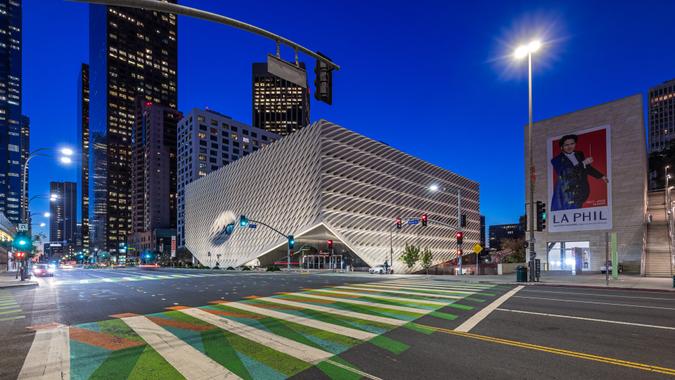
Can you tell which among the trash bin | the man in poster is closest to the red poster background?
the man in poster

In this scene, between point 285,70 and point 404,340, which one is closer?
point 404,340

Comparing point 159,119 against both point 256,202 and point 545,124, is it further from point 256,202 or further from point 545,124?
point 545,124

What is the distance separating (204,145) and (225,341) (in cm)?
13091

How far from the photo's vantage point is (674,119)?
130m

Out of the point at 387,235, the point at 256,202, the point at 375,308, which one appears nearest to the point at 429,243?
→ the point at 387,235

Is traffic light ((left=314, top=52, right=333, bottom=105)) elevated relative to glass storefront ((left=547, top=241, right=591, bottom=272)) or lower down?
elevated

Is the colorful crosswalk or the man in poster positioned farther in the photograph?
the man in poster

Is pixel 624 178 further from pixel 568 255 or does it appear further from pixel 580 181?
pixel 568 255

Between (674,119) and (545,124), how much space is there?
134 metres

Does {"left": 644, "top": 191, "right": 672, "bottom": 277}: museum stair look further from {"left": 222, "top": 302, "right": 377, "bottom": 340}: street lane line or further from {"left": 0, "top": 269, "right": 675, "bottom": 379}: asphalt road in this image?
{"left": 222, "top": 302, "right": 377, "bottom": 340}: street lane line

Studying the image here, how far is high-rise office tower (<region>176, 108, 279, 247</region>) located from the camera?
5039 inches

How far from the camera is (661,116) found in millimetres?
133500

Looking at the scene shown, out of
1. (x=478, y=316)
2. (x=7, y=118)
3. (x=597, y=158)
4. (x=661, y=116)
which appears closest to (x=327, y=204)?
(x=597, y=158)

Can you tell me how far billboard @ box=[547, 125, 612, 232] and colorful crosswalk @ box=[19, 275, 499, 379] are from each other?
3128cm
